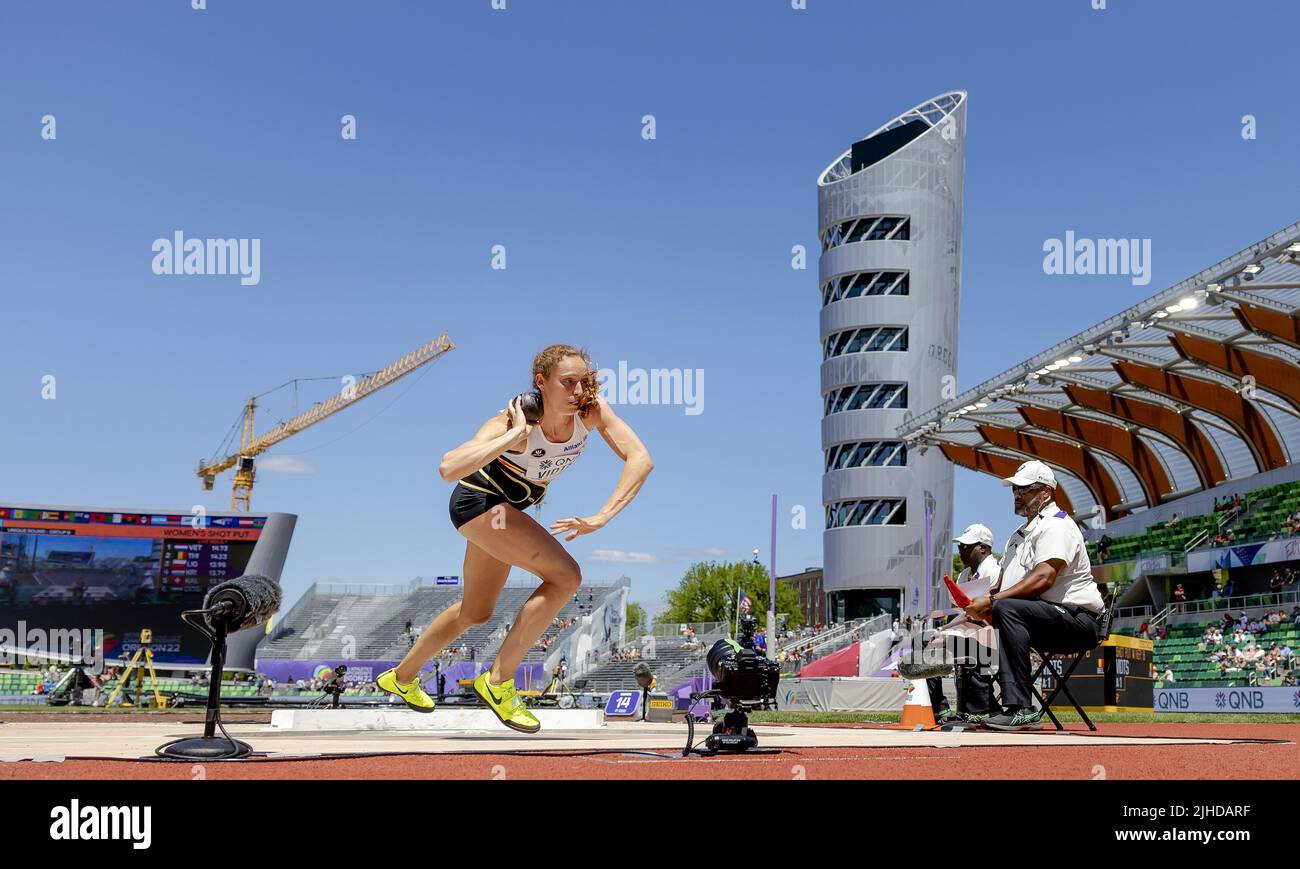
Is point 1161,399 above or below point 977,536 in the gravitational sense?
above

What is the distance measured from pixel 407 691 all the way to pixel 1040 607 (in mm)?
3962

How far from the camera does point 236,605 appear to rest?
168 inches

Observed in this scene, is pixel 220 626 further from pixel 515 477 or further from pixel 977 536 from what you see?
pixel 977 536

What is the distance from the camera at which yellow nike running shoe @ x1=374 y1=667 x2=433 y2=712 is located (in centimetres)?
771

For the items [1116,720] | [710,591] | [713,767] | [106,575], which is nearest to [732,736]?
[713,767]

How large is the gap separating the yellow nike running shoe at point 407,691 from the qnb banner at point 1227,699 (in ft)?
61.4

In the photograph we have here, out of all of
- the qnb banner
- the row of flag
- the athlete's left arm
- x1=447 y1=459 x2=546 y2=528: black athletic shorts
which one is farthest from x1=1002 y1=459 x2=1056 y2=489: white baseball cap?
the row of flag

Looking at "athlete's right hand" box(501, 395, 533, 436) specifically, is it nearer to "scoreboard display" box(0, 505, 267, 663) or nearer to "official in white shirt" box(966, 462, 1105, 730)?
"official in white shirt" box(966, 462, 1105, 730)

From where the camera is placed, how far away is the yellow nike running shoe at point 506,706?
679cm

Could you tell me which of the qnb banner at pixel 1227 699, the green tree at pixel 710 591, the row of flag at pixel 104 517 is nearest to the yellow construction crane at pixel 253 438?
the green tree at pixel 710 591

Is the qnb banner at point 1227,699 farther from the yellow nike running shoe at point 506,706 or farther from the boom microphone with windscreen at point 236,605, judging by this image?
the boom microphone with windscreen at point 236,605
